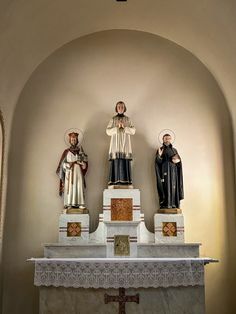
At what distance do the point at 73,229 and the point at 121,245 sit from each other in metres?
0.83

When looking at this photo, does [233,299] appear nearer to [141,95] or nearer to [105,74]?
[141,95]

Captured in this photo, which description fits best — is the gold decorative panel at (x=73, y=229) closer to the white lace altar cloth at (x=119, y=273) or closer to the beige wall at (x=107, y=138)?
the beige wall at (x=107, y=138)

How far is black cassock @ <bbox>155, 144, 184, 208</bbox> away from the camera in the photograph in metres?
6.91

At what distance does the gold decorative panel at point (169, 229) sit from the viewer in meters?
6.79

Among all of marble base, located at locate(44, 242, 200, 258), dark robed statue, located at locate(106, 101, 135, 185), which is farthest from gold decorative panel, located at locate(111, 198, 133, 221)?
marble base, located at locate(44, 242, 200, 258)

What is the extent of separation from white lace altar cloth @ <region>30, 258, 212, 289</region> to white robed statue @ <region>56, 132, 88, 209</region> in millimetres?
1151

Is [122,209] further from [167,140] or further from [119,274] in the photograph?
[167,140]

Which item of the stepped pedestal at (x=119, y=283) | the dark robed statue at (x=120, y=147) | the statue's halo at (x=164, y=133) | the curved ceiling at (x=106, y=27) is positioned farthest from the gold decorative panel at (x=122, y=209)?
the curved ceiling at (x=106, y=27)

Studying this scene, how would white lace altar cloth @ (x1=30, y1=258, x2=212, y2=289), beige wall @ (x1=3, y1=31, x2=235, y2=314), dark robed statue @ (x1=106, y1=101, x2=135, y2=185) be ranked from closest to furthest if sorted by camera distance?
white lace altar cloth @ (x1=30, y1=258, x2=212, y2=289), dark robed statue @ (x1=106, y1=101, x2=135, y2=185), beige wall @ (x1=3, y1=31, x2=235, y2=314)

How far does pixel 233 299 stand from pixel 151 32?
488 cm

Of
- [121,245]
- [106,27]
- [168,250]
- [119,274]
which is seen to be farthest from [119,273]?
[106,27]

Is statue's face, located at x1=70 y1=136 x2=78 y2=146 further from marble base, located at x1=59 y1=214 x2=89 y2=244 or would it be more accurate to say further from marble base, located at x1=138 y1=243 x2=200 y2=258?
marble base, located at x1=138 y1=243 x2=200 y2=258

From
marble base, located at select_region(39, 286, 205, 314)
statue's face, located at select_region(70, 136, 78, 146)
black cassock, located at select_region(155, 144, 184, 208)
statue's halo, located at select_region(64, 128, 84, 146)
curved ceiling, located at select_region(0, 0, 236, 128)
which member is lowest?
marble base, located at select_region(39, 286, 205, 314)

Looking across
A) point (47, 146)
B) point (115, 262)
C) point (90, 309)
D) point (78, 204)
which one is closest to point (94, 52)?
point (47, 146)
